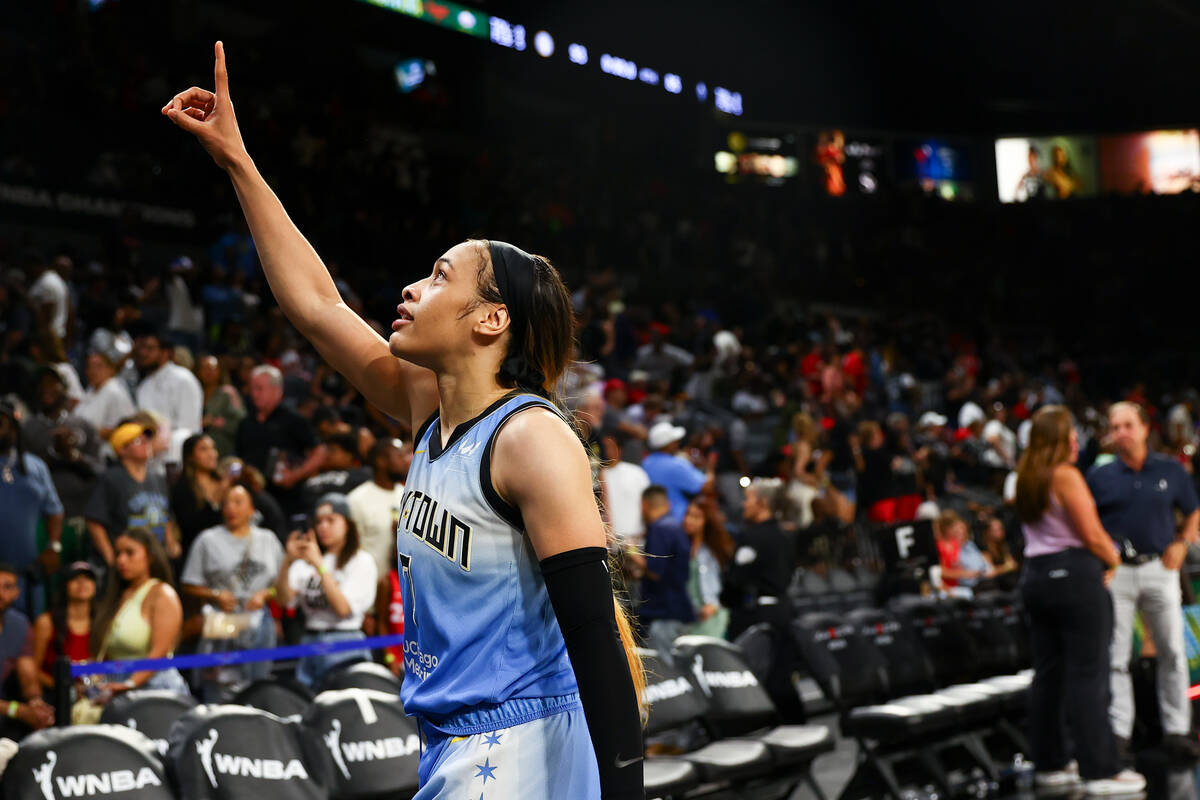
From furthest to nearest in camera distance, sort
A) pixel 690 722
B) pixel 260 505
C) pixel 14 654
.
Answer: pixel 260 505 → pixel 690 722 → pixel 14 654

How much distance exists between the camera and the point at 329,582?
627 centimetres

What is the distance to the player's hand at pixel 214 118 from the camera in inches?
93.4

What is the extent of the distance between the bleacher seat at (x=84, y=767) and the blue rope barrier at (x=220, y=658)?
87 cm

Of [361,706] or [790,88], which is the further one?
[790,88]

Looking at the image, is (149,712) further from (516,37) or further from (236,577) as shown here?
(516,37)

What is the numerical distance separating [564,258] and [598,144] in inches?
166

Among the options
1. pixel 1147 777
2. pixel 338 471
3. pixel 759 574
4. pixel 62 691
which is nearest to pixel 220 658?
pixel 62 691

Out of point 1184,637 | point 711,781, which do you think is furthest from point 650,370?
point 711,781

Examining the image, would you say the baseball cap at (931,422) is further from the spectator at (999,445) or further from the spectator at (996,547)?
the spectator at (996,547)

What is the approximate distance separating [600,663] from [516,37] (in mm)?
17873

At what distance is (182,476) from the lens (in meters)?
7.21

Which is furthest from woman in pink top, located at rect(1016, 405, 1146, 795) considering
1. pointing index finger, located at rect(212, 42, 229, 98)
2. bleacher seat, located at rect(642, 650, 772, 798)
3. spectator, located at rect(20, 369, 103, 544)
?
spectator, located at rect(20, 369, 103, 544)

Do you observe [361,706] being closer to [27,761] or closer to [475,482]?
[27,761]

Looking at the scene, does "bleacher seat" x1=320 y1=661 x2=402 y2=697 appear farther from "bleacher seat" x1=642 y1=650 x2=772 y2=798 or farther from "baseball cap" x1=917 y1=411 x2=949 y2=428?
"baseball cap" x1=917 y1=411 x2=949 y2=428
